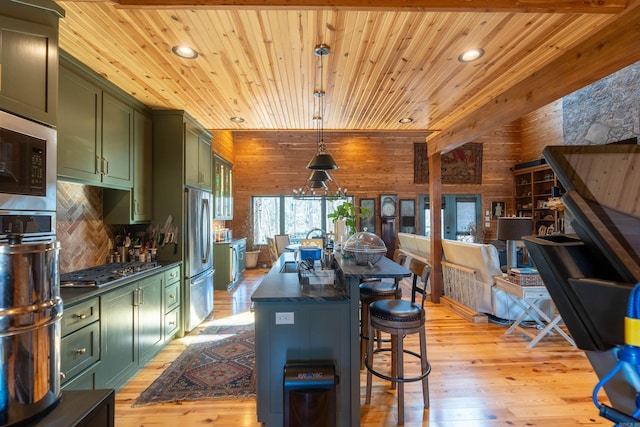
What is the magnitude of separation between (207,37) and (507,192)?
9.25m

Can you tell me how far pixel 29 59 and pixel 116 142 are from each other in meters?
1.25

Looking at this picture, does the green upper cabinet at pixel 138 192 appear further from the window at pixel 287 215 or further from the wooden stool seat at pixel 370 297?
the window at pixel 287 215

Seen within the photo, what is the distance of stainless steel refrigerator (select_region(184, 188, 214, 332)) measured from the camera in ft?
11.7

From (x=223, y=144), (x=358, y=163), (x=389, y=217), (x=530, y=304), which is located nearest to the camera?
(x=530, y=304)

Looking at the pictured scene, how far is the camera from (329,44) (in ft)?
7.43

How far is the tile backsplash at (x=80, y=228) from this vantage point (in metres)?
2.61

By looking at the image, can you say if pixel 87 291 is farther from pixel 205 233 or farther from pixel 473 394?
pixel 473 394

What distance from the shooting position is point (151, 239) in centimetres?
344

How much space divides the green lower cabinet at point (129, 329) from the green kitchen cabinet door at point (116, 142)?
1.03 m

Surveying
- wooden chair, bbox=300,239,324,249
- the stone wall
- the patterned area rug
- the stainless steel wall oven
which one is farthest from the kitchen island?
the stone wall

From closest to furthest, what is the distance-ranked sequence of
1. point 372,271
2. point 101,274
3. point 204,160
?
1. point 372,271
2. point 101,274
3. point 204,160

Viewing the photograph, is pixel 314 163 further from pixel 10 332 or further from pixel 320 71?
pixel 10 332

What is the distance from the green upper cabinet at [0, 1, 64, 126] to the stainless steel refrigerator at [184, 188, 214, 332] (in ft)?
6.14

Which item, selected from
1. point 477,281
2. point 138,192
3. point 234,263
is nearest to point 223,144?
point 234,263
